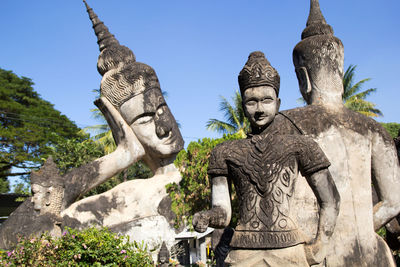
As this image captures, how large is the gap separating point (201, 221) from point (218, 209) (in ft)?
0.75

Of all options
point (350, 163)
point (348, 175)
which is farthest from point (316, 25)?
point (348, 175)

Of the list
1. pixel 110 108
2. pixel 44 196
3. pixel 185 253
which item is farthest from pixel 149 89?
pixel 185 253

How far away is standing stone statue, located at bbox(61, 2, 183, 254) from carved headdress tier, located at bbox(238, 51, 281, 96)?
467 cm

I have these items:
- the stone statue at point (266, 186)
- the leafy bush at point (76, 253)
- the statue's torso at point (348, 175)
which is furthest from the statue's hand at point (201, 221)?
the leafy bush at point (76, 253)

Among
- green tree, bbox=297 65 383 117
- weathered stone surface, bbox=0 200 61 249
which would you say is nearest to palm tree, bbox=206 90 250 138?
green tree, bbox=297 65 383 117

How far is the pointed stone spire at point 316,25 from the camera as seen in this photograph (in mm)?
4426

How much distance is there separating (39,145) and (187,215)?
679 inches

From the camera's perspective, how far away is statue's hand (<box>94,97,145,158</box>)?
820 centimetres

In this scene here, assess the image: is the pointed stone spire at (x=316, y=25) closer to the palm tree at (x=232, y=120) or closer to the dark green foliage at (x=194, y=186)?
the dark green foliage at (x=194, y=186)

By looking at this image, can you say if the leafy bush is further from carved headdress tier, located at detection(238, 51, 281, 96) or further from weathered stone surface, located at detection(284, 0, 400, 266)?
carved headdress tier, located at detection(238, 51, 281, 96)

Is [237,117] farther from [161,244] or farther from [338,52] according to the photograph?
[338,52]

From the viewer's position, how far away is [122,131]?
8.23 m

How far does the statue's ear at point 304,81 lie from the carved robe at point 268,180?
137 centimetres

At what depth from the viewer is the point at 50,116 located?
930 inches
